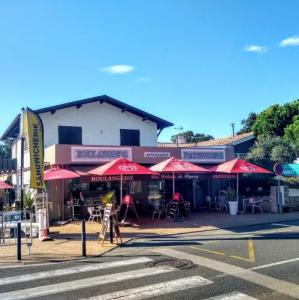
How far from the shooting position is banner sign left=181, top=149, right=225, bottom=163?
22.6 metres

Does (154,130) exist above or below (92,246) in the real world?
above

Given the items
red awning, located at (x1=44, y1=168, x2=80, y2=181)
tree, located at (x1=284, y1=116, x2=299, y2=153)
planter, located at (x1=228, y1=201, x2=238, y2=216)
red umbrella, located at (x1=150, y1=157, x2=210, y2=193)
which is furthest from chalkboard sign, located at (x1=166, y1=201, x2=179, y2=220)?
tree, located at (x1=284, y1=116, x2=299, y2=153)

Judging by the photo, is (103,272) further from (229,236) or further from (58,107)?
(58,107)

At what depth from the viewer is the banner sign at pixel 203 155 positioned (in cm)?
2259

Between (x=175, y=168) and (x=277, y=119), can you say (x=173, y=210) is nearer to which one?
(x=175, y=168)

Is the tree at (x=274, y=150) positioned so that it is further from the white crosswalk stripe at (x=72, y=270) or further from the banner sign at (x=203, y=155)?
the white crosswalk stripe at (x=72, y=270)

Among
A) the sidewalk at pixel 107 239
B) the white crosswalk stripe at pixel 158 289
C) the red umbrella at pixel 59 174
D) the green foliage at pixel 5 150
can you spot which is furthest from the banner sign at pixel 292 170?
the green foliage at pixel 5 150

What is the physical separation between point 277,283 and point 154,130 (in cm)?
2090

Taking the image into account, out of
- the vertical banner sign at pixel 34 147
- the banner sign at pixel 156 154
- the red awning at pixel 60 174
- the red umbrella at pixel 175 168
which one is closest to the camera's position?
the vertical banner sign at pixel 34 147

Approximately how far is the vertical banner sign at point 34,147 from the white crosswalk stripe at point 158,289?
7564 millimetres

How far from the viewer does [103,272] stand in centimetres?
848

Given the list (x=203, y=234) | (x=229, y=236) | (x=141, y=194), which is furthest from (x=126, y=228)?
(x=141, y=194)

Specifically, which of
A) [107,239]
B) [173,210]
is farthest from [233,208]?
[107,239]

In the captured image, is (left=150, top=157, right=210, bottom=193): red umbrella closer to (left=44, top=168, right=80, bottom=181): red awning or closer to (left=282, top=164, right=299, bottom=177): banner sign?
A: (left=44, top=168, right=80, bottom=181): red awning
